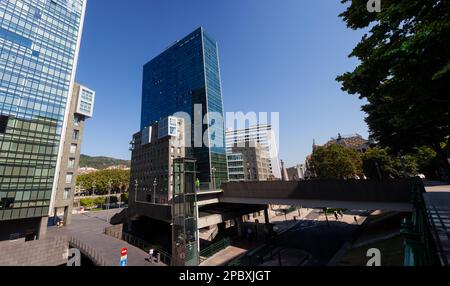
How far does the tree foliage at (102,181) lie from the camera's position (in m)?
100

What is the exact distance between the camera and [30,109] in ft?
124

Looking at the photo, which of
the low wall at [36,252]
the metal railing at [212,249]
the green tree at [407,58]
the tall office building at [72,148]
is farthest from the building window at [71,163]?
the green tree at [407,58]

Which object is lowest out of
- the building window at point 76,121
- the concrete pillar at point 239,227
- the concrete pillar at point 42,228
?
the concrete pillar at point 239,227

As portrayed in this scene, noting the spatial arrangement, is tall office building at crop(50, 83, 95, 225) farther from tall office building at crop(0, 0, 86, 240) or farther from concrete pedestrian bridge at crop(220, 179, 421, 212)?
concrete pedestrian bridge at crop(220, 179, 421, 212)

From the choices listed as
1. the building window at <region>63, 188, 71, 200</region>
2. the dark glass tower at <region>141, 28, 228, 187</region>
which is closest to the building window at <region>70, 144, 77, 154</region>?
the building window at <region>63, 188, 71, 200</region>

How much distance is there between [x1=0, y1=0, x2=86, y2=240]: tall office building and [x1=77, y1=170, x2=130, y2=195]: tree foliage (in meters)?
64.6

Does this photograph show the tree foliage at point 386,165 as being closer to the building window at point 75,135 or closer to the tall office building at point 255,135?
the building window at point 75,135

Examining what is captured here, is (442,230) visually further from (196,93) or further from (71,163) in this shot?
(196,93)

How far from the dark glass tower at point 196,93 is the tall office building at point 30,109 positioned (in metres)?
35.6

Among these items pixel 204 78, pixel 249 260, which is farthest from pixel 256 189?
pixel 204 78

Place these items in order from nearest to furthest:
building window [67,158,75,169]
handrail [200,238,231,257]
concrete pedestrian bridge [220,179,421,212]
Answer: concrete pedestrian bridge [220,179,421,212] → handrail [200,238,231,257] → building window [67,158,75,169]

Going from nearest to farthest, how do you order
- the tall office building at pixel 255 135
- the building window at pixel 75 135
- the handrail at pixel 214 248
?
the handrail at pixel 214 248, the building window at pixel 75 135, the tall office building at pixel 255 135

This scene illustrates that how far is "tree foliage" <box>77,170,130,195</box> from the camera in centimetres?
10031
